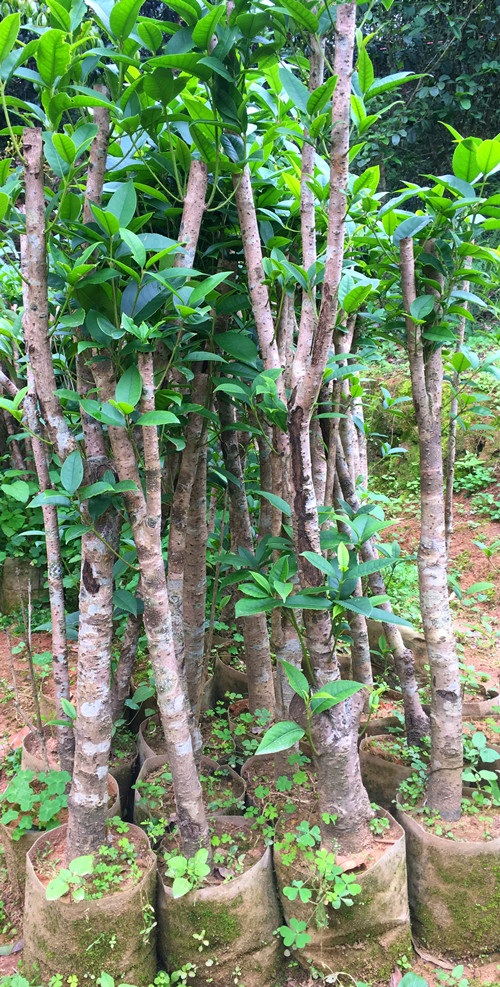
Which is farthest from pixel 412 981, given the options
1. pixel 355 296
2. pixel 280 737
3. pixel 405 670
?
pixel 355 296

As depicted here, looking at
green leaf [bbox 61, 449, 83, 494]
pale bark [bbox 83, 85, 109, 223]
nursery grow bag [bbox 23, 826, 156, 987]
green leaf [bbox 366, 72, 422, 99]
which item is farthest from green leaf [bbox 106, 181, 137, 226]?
nursery grow bag [bbox 23, 826, 156, 987]

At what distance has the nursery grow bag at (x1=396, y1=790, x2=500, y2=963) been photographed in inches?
58.9

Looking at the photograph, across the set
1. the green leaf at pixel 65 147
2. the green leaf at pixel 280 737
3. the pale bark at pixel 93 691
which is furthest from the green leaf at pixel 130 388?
the green leaf at pixel 280 737

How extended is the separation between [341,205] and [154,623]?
966mm

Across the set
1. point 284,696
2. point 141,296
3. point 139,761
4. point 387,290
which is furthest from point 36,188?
point 139,761

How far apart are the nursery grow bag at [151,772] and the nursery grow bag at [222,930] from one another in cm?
23

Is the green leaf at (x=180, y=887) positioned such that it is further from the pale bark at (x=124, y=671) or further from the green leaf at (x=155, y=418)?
the green leaf at (x=155, y=418)

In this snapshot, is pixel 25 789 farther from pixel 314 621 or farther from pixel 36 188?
pixel 36 188

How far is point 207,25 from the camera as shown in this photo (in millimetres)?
1040

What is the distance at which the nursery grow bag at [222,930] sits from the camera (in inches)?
55.2

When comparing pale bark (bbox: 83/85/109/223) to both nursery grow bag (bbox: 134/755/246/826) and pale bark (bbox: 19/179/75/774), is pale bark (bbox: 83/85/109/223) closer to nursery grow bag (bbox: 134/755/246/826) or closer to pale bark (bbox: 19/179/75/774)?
pale bark (bbox: 19/179/75/774)

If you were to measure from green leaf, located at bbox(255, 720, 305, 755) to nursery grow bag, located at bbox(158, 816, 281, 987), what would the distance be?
43 cm

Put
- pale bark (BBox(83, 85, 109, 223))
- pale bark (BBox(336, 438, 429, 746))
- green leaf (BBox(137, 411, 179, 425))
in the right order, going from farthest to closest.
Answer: pale bark (BBox(336, 438, 429, 746))
pale bark (BBox(83, 85, 109, 223))
green leaf (BBox(137, 411, 179, 425))

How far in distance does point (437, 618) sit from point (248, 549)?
58 centimetres
